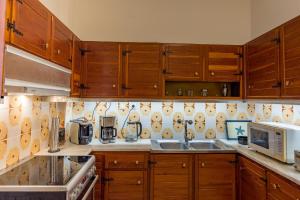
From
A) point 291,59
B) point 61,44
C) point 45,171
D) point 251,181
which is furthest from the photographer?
point 251,181

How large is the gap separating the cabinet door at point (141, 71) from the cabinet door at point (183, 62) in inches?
4.3

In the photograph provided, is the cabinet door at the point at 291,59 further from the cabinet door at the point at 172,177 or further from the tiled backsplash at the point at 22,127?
the tiled backsplash at the point at 22,127

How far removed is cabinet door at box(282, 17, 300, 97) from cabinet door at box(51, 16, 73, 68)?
1.98 m

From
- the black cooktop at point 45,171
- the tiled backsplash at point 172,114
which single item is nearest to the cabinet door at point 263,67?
the tiled backsplash at point 172,114

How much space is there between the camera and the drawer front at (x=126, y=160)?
2.74m

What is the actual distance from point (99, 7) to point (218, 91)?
194cm

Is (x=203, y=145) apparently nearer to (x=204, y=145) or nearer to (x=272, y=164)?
(x=204, y=145)

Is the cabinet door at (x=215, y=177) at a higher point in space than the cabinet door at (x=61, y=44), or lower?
lower

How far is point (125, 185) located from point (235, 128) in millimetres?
1642

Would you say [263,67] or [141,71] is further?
[141,71]

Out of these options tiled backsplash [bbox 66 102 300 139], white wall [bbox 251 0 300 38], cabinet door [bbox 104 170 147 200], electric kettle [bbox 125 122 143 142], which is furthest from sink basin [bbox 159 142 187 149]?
white wall [bbox 251 0 300 38]

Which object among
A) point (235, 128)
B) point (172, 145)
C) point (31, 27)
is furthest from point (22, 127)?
point (235, 128)

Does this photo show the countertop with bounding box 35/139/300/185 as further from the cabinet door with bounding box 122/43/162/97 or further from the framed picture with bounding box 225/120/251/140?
the cabinet door with bounding box 122/43/162/97

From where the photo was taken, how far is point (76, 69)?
2.76 metres
